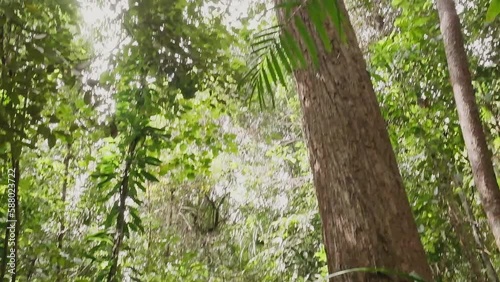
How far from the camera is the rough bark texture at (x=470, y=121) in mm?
2383

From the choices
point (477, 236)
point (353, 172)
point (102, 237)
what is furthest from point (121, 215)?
point (477, 236)

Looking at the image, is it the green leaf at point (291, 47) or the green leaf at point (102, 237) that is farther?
the green leaf at point (102, 237)

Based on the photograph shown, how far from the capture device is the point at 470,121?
99.7 inches

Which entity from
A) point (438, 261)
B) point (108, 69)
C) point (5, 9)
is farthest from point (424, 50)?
point (5, 9)

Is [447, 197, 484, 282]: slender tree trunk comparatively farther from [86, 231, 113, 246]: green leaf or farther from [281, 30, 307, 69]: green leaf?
[281, 30, 307, 69]: green leaf

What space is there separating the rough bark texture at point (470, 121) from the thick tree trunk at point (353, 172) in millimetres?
952

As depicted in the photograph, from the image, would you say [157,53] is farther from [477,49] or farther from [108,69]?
[477,49]

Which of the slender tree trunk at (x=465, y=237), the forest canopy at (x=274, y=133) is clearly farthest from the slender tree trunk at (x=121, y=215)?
the slender tree trunk at (x=465, y=237)

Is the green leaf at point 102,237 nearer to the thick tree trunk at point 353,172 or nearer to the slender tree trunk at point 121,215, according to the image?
the slender tree trunk at point 121,215

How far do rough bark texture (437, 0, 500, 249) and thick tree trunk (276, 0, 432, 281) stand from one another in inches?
37.5

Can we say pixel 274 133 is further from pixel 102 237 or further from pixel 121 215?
pixel 102 237

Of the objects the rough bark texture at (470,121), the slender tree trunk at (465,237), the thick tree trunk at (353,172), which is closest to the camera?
the thick tree trunk at (353,172)

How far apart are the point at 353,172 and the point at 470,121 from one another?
4.02 feet

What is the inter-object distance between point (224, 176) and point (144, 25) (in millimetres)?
3456
